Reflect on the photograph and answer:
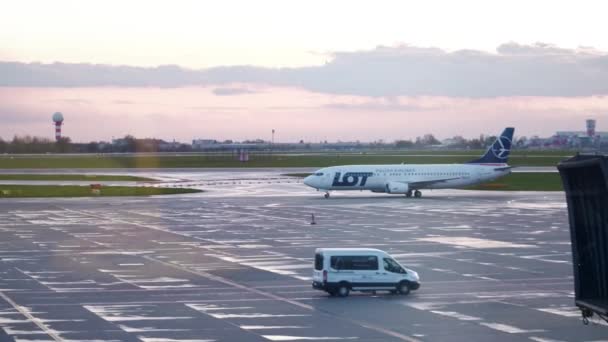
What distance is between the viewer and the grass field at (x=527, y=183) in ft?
313

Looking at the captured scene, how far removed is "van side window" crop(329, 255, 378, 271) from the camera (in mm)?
31516

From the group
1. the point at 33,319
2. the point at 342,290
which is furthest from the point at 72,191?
the point at 33,319

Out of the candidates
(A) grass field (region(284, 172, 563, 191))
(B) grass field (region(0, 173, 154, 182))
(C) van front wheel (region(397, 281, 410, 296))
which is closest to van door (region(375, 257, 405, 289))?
(C) van front wheel (region(397, 281, 410, 296))

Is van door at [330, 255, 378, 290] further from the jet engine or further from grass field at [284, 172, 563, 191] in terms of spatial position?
grass field at [284, 172, 563, 191]

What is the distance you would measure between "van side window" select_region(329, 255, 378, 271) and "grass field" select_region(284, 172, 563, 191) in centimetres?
6525

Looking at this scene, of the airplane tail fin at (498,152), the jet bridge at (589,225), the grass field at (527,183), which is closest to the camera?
the jet bridge at (589,225)

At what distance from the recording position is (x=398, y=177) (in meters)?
84.5

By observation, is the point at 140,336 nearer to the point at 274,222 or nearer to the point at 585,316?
the point at 585,316

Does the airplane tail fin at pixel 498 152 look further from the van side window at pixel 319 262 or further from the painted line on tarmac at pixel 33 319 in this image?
the painted line on tarmac at pixel 33 319

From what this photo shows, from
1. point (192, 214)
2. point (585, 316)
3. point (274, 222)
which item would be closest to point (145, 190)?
point (192, 214)

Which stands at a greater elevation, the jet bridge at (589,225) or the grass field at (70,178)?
the jet bridge at (589,225)

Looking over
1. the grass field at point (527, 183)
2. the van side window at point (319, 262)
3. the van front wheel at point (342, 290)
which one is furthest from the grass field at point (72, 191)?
the van front wheel at point (342, 290)

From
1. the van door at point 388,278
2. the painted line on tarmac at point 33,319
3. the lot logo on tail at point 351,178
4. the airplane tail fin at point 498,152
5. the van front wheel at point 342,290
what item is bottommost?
the painted line on tarmac at point 33,319

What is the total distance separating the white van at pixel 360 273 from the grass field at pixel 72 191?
60678 millimetres
